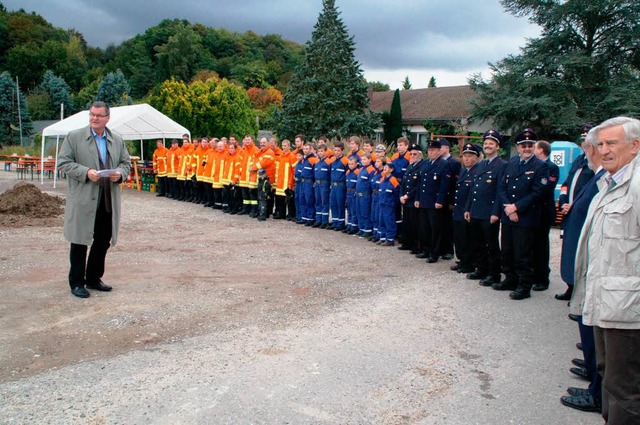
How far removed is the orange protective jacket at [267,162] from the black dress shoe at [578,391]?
9776 mm

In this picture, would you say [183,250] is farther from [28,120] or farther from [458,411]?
[28,120]

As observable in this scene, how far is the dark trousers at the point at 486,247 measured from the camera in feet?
24.5

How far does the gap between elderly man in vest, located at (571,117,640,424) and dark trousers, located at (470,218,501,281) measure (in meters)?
4.29

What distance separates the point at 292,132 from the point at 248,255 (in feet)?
76.5

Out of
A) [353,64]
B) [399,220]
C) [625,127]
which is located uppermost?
[353,64]

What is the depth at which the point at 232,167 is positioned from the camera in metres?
14.3

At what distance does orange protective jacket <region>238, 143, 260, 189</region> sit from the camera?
13430mm

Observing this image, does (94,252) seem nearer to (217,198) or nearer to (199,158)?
(217,198)

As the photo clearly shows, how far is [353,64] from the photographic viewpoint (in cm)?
3167

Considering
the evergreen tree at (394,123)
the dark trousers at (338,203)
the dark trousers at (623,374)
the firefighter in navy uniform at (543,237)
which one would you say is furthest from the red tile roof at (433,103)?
the dark trousers at (623,374)

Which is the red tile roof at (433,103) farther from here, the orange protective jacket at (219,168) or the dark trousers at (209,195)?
the orange protective jacket at (219,168)

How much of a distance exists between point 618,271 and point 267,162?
34.8ft

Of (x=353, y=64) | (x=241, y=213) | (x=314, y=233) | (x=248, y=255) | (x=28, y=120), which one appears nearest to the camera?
(x=248, y=255)

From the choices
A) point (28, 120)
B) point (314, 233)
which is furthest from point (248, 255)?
point (28, 120)
